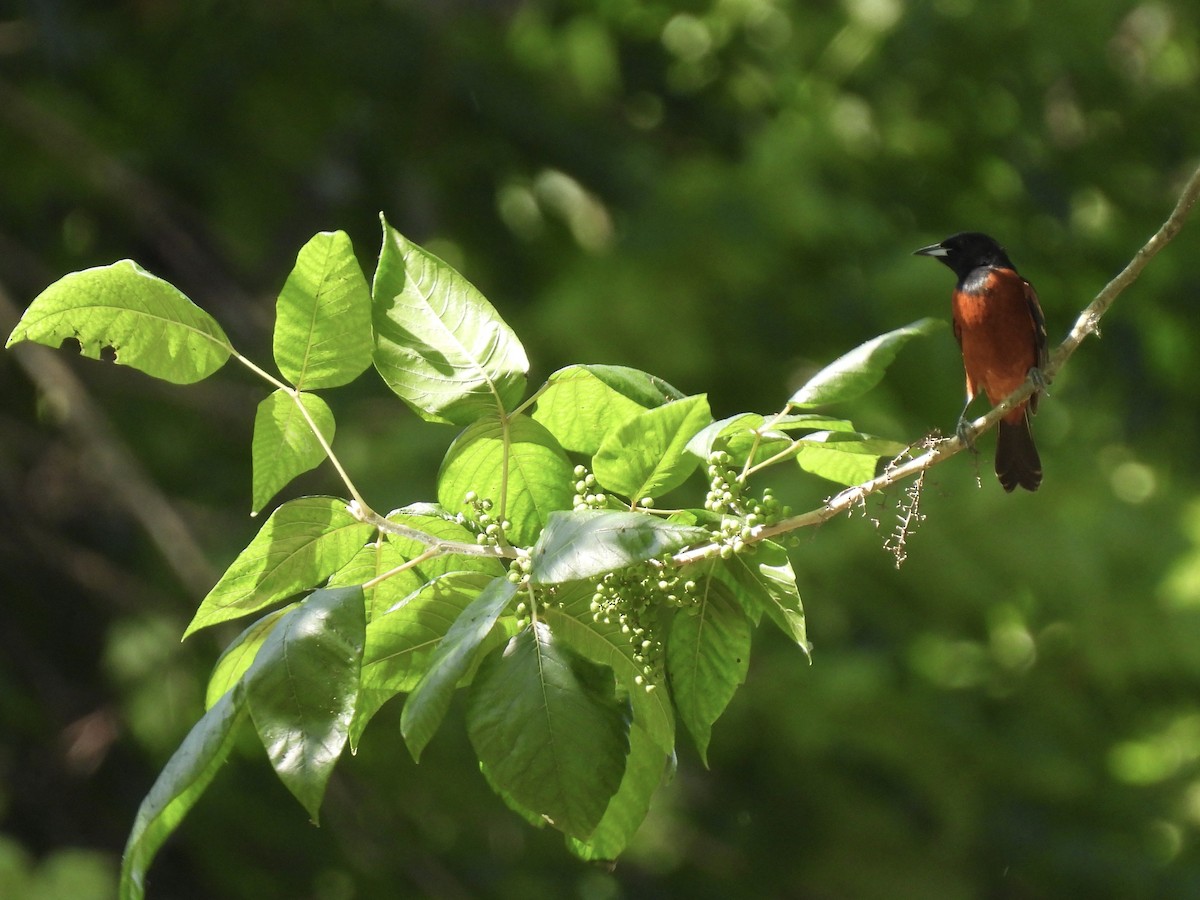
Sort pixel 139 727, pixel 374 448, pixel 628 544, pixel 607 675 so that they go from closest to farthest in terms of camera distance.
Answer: pixel 628 544 → pixel 607 675 → pixel 374 448 → pixel 139 727

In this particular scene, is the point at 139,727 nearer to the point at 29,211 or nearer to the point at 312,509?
the point at 29,211

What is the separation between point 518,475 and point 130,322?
47cm

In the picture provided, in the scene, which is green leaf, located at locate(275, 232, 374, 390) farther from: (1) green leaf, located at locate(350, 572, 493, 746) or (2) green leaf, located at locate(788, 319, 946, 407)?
(2) green leaf, located at locate(788, 319, 946, 407)

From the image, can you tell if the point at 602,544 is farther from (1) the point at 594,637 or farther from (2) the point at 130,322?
(2) the point at 130,322

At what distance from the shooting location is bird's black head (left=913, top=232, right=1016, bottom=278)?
13.0 ft

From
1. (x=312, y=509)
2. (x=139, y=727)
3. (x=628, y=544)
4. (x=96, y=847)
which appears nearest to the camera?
(x=628, y=544)

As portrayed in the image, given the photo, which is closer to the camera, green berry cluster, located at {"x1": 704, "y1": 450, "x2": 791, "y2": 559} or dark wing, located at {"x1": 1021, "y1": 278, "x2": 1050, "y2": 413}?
green berry cluster, located at {"x1": 704, "y1": 450, "x2": 791, "y2": 559}

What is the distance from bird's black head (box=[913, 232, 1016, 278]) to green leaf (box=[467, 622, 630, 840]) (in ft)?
9.58

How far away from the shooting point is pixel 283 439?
5.15 ft

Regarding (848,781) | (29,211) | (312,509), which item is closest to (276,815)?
(848,781)

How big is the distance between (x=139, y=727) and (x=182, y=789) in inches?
206

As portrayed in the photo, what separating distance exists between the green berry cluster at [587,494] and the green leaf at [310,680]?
321mm

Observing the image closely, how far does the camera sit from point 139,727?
6.16 m

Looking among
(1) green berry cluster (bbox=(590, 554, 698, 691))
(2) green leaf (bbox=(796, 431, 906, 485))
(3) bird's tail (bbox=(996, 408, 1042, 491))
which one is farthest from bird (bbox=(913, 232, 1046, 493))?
(1) green berry cluster (bbox=(590, 554, 698, 691))
